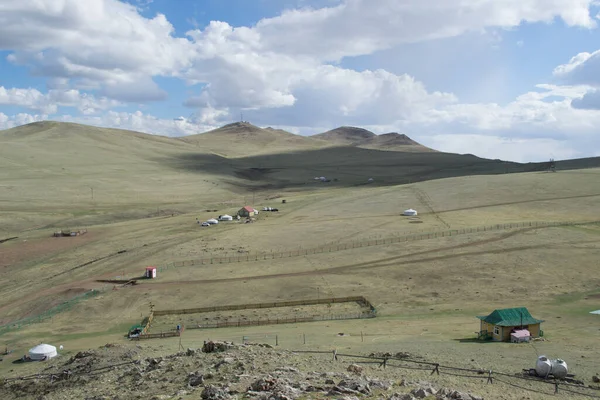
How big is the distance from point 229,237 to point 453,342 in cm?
5636

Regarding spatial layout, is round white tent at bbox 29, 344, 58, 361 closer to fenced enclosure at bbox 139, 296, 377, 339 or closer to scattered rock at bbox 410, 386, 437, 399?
fenced enclosure at bbox 139, 296, 377, 339

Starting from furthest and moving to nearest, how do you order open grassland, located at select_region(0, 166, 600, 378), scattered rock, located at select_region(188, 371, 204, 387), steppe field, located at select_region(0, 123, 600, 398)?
open grassland, located at select_region(0, 166, 600, 378), steppe field, located at select_region(0, 123, 600, 398), scattered rock, located at select_region(188, 371, 204, 387)

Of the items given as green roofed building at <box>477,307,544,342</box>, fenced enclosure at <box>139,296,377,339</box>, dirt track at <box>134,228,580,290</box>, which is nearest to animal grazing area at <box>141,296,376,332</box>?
fenced enclosure at <box>139,296,377,339</box>

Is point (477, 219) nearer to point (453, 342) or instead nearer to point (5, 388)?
point (453, 342)

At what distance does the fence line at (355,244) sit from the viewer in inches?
3029

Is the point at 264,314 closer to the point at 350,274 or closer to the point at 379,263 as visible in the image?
the point at 350,274

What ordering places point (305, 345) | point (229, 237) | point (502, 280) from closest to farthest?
point (305, 345) → point (502, 280) → point (229, 237)

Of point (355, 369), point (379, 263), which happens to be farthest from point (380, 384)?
point (379, 263)

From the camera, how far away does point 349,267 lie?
71.4 m

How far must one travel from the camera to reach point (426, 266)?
2734 inches

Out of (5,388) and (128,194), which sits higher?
(128,194)

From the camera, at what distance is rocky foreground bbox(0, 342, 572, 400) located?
24.3m

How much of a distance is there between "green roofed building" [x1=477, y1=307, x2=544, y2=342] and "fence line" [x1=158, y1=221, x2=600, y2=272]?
128 feet

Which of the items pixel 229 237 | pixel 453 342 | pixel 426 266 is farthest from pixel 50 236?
pixel 453 342
